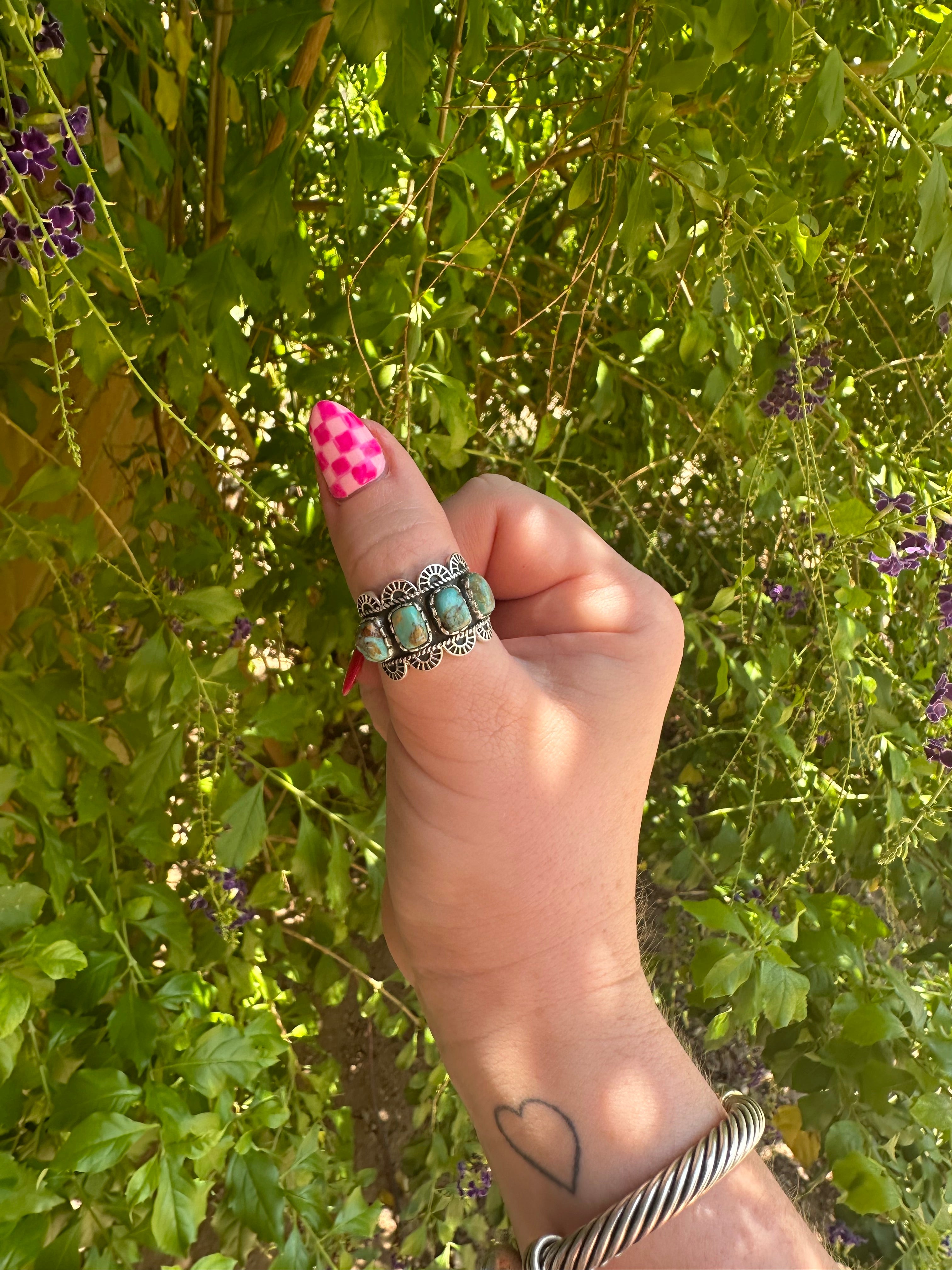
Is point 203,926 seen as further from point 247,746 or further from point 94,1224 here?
point 94,1224

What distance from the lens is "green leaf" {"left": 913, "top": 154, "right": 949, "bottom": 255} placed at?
2.81 ft

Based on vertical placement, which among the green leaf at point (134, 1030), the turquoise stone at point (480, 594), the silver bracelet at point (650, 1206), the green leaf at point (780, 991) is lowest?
the green leaf at point (780, 991)

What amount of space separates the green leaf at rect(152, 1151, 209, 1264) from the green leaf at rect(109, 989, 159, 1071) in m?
0.10

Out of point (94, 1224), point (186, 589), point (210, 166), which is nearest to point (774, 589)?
point (186, 589)

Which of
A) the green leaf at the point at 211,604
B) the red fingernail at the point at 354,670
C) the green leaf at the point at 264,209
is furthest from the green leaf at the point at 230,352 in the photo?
the red fingernail at the point at 354,670

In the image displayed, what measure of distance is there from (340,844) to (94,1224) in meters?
0.43

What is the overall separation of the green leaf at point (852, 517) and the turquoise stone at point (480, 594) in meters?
0.55

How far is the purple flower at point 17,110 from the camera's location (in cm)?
61

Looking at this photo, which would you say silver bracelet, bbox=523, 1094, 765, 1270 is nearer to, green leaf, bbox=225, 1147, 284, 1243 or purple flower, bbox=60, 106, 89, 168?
green leaf, bbox=225, 1147, 284, 1243

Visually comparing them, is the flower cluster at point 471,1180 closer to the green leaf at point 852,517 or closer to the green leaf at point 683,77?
the green leaf at point 852,517

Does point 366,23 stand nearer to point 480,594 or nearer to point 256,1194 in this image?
point 480,594

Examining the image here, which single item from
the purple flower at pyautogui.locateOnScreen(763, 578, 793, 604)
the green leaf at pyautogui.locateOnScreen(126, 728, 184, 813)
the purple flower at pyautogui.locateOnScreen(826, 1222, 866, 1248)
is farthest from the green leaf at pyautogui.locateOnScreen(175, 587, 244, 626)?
the purple flower at pyautogui.locateOnScreen(826, 1222, 866, 1248)

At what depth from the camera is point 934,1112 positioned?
104cm

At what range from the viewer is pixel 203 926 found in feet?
4.67
